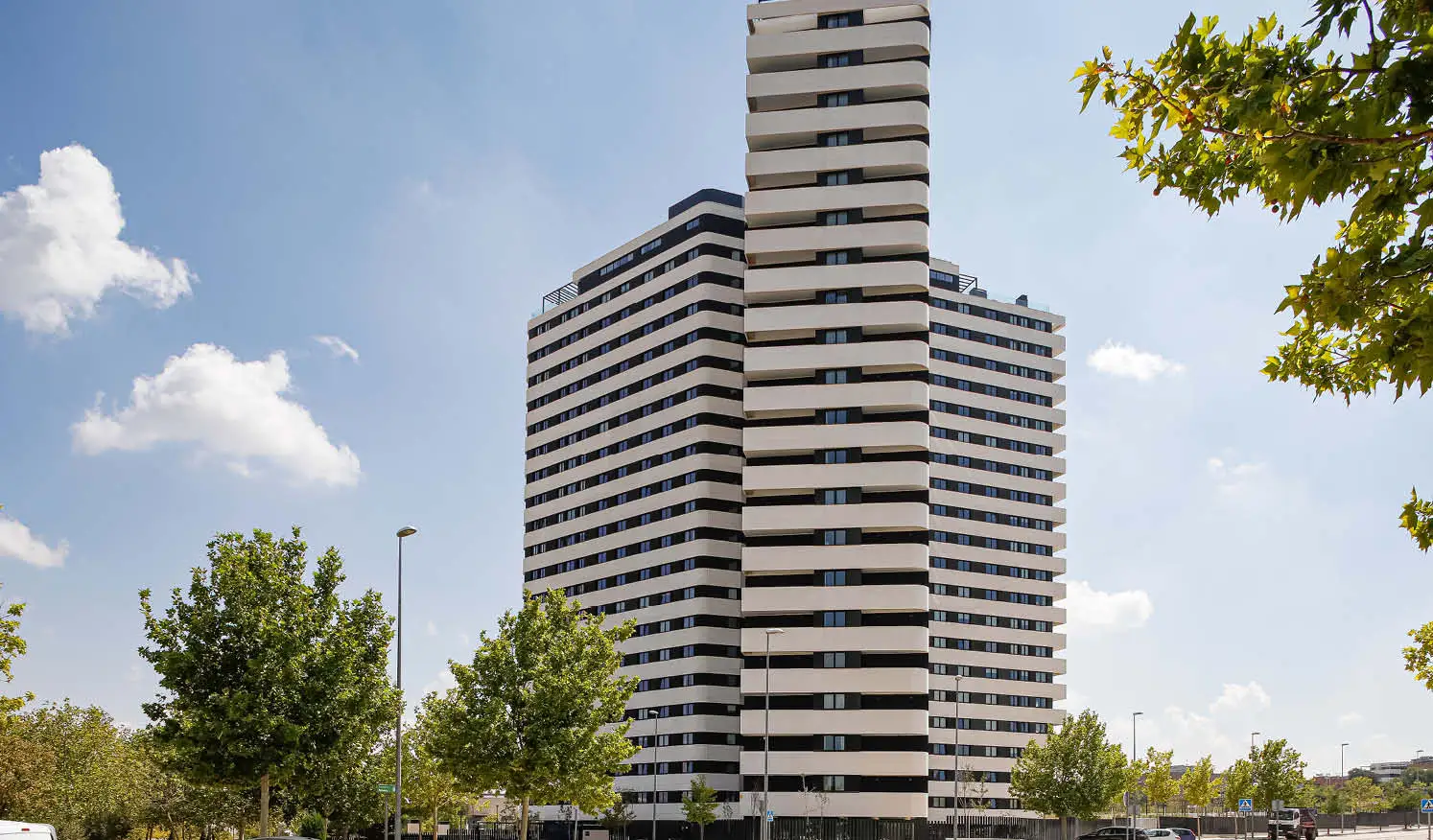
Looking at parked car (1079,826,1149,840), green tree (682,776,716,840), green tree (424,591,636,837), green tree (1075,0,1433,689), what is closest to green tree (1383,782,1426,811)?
parked car (1079,826,1149,840)

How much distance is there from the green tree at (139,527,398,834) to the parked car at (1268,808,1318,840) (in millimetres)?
70329

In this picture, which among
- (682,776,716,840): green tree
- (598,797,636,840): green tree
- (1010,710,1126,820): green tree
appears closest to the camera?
(1010,710,1126,820): green tree

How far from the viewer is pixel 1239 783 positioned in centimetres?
10544

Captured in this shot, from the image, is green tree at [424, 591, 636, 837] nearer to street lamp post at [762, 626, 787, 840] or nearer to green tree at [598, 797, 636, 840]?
street lamp post at [762, 626, 787, 840]

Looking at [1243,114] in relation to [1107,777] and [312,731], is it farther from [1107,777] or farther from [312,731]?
Result: [1107,777]

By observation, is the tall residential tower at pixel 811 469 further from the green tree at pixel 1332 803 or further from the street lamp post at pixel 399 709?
the green tree at pixel 1332 803

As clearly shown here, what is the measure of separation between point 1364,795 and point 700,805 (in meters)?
114

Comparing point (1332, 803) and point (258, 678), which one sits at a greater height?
point (258, 678)

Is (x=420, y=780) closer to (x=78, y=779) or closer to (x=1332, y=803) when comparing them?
(x=78, y=779)

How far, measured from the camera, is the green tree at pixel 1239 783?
105m

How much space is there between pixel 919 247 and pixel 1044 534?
49.5m

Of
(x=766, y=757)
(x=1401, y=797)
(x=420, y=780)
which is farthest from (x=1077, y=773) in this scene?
(x=1401, y=797)

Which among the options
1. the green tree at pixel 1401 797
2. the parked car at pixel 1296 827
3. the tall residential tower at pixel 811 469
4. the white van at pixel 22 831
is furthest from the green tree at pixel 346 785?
the green tree at pixel 1401 797

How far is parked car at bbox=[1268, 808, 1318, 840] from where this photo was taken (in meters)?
86.1
